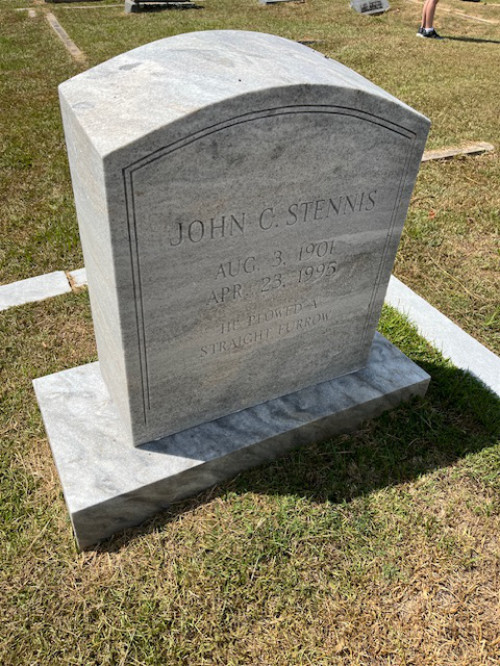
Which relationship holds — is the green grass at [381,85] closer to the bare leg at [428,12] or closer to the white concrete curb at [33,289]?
the white concrete curb at [33,289]

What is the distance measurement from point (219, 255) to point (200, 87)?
22.8 inches

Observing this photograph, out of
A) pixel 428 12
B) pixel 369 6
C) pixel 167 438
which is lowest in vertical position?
pixel 369 6

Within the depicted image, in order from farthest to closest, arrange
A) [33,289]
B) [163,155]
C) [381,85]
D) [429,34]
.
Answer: [429,34] < [381,85] < [33,289] < [163,155]

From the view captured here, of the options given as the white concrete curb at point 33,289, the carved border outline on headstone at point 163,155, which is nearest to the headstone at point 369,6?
the white concrete curb at point 33,289

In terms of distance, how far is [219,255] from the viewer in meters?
1.97

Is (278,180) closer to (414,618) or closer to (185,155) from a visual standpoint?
(185,155)

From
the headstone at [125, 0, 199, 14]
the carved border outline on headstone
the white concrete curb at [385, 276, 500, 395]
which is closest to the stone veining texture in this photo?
the carved border outline on headstone

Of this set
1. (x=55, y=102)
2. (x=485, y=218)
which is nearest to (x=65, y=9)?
(x=55, y=102)

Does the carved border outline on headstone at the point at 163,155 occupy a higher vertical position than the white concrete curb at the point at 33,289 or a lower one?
higher

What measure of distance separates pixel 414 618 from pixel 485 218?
12.0 ft

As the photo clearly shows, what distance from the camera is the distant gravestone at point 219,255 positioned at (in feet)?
5.52

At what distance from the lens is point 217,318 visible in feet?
7.09

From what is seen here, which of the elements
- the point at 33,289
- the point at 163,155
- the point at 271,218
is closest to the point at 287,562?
the point at 271,218

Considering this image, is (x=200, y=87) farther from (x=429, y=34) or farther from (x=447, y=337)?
(x=429, y=34)
